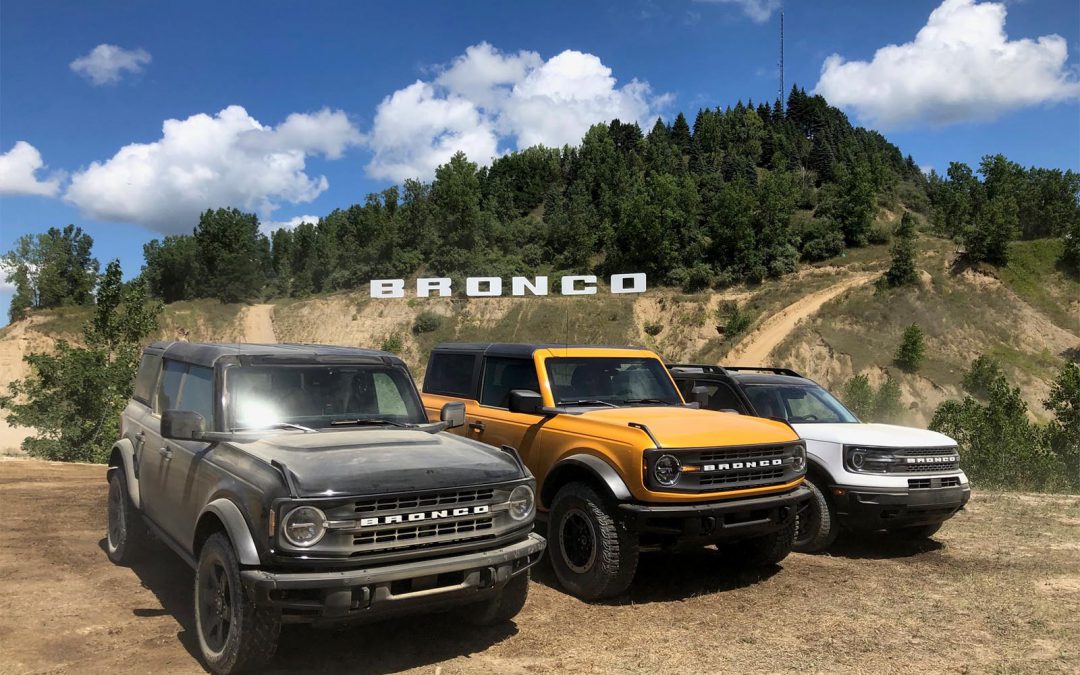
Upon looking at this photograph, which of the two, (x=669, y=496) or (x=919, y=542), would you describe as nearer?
(x=669, y=496)

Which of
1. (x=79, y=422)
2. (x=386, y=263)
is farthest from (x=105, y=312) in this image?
(x=386, y=263)

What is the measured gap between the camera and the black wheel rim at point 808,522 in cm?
741

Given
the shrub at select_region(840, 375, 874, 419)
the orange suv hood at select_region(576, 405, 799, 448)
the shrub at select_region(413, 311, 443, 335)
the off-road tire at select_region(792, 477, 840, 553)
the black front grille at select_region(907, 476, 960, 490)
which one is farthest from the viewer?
the shrub at select_region(413, 311, 443, 335)

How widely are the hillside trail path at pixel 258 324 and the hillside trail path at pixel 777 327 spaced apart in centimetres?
4066

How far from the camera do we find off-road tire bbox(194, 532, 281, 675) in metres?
3.94

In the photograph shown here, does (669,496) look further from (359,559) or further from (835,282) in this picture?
(835,282)

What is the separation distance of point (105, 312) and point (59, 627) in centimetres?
1778

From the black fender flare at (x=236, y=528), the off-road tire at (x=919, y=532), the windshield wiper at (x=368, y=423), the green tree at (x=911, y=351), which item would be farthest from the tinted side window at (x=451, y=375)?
the green tree at (x=911, y=351)

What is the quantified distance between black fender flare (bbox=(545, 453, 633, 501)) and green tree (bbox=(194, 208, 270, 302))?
242 feet

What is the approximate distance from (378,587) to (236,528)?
88cm

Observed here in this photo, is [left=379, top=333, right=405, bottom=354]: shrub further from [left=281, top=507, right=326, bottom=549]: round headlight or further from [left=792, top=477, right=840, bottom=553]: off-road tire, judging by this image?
[left=281, top=507, right=326, bottom=549]: round headlight

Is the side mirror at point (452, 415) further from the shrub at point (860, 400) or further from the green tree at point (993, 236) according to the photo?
the green tree at point (993, 236)

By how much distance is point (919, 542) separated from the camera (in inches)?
319

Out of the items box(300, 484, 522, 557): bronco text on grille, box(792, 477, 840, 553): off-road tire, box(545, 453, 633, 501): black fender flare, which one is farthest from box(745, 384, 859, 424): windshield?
box(300, 484, 522, 557): bronco text on grille
